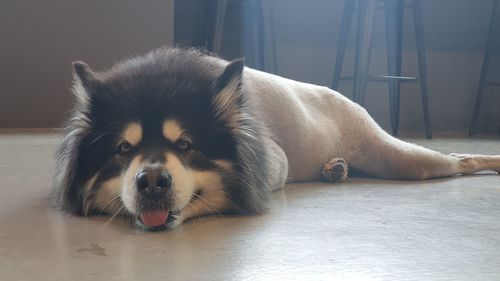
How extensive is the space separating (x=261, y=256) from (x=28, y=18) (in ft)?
13.0

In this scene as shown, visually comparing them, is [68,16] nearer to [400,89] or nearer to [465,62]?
[400,89]

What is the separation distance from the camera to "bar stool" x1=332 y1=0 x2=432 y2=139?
15.0ft

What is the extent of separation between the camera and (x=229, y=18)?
17.0 ft

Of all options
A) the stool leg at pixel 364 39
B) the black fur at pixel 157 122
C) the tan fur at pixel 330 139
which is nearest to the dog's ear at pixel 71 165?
the black fur at pixel 157 122

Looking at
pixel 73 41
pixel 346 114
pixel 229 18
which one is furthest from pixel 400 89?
pixel 346 114

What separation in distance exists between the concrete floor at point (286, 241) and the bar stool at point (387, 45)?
238 cm

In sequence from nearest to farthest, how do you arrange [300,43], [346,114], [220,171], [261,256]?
[261,256], [220,171], [346,114], [300,43]

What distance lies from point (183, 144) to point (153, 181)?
18 centimetres

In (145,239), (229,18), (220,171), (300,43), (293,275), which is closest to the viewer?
(293,275)

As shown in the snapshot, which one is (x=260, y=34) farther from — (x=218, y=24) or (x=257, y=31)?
(x=218, y=24)

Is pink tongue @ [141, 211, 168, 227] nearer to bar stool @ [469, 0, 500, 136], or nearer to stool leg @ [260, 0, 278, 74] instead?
stool leg @ [260, 0, 278, 74]

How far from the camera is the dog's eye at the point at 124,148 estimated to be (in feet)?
5.72

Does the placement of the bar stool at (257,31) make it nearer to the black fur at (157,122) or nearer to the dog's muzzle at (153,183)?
the black fur at (157,122)

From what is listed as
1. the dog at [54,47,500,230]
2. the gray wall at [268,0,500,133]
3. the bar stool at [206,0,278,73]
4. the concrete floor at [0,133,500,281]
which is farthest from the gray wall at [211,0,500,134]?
the dog at [54,47,500,230]
